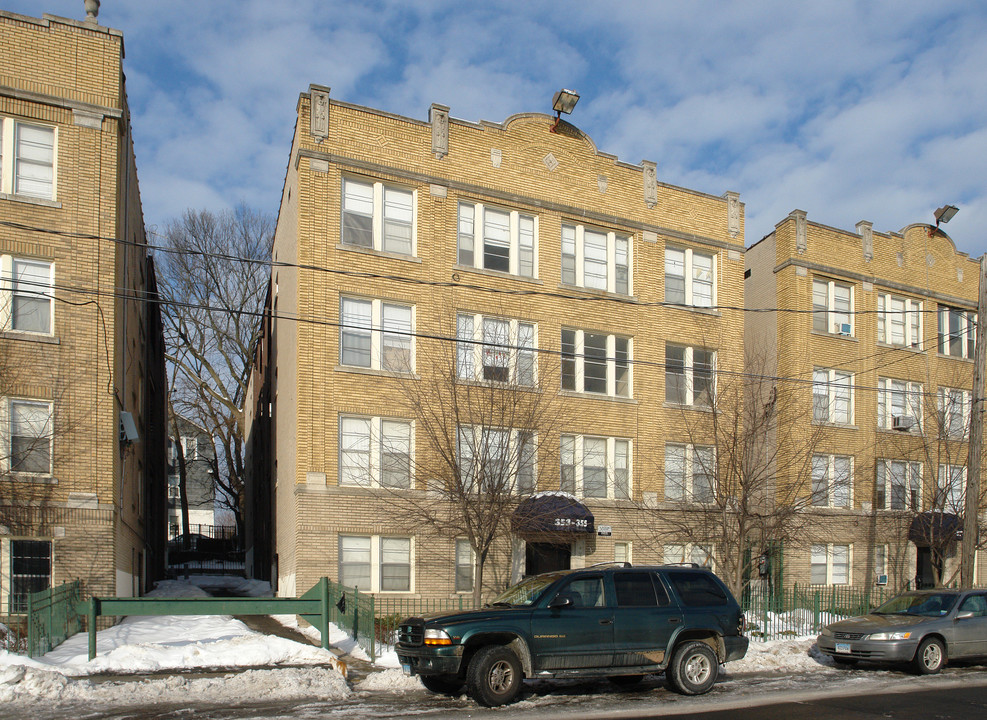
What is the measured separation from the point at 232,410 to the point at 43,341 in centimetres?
2287

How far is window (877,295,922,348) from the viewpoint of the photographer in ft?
100

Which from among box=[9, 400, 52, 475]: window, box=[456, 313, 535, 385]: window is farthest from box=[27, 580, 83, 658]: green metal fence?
box=[456, 313, 535, 385]: window

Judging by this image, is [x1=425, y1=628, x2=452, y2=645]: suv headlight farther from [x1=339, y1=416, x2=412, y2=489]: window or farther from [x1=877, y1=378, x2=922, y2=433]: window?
[x1=877, y1=378, x2=922, y2=433]: window

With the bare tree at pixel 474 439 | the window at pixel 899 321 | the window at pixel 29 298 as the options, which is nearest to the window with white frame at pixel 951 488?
the window at pixel 899 321

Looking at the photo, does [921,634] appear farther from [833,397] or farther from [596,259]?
[833,397]

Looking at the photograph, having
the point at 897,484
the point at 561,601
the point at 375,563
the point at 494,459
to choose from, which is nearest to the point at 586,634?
the point at 561,601

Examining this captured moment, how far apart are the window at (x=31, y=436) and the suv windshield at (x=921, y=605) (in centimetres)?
1595

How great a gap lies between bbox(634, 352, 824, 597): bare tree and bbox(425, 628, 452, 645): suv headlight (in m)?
12.8

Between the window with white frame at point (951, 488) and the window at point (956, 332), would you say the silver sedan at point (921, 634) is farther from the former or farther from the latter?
the window at point (956, 332)

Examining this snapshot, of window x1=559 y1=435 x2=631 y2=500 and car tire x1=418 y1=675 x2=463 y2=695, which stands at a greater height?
window x1=559 y1=435 x2=631 y2=500

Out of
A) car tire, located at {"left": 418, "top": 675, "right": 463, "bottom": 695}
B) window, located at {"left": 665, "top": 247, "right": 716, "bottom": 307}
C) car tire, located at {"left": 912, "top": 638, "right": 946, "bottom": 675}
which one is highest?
window, located at {"left": 665, "top": 247, "right": 716, "bottom": 307}

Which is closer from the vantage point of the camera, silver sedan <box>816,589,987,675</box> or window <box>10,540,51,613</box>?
silver sedan <box>816,589,987,675</box>

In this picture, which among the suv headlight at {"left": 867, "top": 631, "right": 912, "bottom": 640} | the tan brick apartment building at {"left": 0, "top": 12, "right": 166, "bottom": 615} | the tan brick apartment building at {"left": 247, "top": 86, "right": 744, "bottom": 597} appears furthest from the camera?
the tan brick apartment building at {"left": 247, "top": 86, "right": 744, "bottom": 597}

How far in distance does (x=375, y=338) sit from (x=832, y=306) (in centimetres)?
1535
